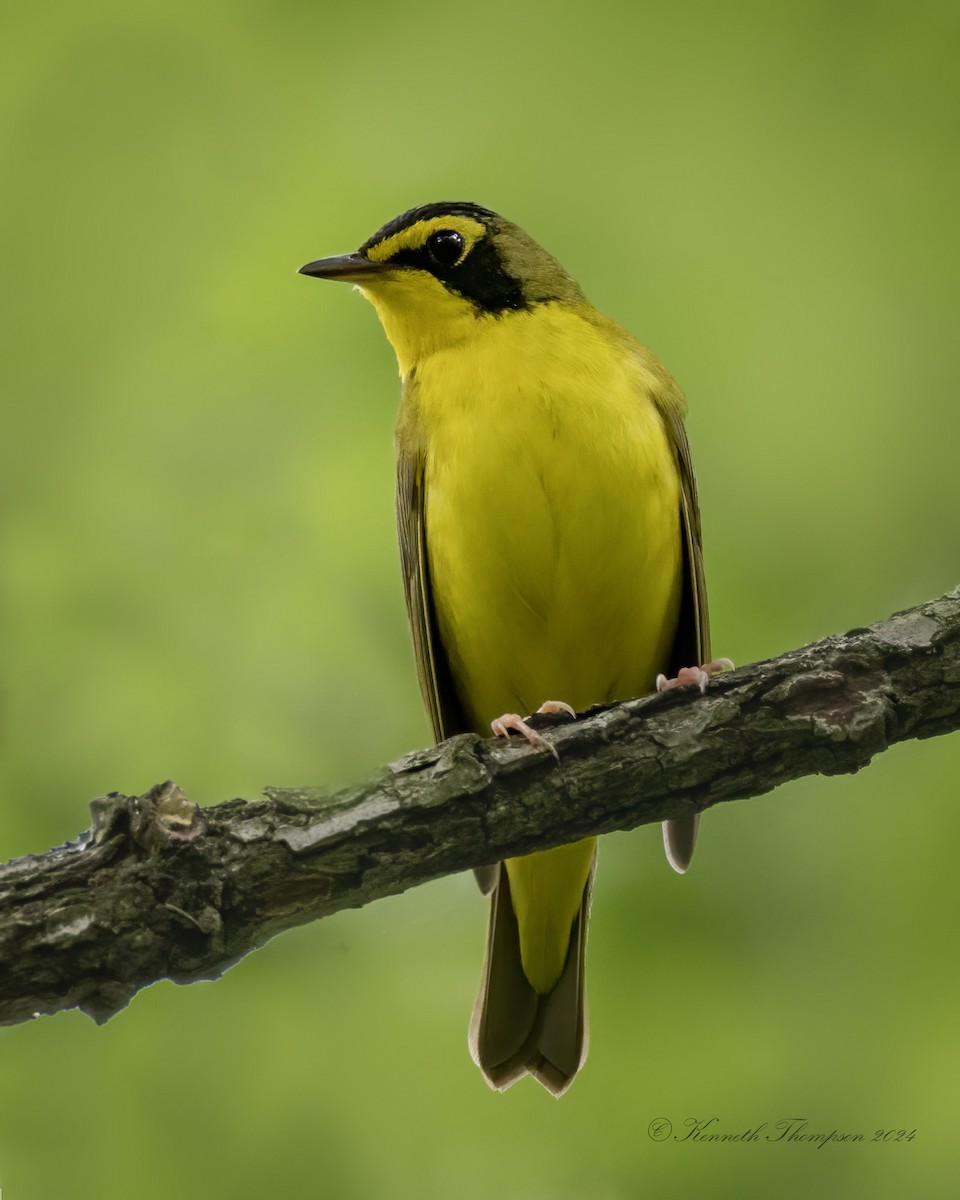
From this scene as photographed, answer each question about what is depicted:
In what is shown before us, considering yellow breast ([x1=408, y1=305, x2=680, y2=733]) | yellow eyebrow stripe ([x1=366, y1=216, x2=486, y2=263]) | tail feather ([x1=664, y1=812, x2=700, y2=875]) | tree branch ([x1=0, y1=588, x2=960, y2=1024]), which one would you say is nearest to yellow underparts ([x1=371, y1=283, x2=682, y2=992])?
yellow breast ([x1=408, y1=305, x2=680, y2=733])

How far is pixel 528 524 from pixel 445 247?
1.33 metres

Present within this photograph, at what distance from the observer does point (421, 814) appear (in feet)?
12.4

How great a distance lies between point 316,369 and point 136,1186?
3149mm

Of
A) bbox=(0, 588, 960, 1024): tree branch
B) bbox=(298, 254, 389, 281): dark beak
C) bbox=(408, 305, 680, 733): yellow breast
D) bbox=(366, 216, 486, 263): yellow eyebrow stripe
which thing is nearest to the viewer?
bbox=(0, 588, 960, 1024): tree branch

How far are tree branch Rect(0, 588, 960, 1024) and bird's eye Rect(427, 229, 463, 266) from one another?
2.12 meters

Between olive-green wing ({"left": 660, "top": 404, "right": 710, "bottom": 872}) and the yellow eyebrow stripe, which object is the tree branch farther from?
the yellow eyebrow stripe

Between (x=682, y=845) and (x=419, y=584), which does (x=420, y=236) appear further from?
(x=682, y=845)

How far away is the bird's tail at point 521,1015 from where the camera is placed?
5051mm

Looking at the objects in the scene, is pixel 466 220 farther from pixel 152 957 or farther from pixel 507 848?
pixel 152 957

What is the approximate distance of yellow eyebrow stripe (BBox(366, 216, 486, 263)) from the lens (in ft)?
17.8

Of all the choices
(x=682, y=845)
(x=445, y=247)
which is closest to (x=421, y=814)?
(x=682, y=845)

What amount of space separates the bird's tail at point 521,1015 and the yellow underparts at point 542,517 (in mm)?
56

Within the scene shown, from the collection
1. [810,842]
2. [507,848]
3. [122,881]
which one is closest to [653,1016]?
[810,842]

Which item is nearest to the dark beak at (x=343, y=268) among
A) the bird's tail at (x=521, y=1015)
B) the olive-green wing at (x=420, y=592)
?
the olive-green wing at (x=420, y=592)
